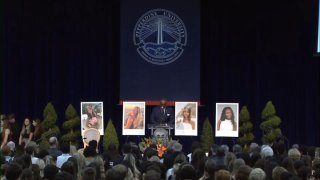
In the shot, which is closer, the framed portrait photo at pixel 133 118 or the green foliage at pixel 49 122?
the green foliage at pixel 49 122

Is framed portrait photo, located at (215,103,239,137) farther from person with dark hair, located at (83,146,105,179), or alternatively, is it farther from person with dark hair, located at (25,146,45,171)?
person with dark hair, located at (83,146,105,179)

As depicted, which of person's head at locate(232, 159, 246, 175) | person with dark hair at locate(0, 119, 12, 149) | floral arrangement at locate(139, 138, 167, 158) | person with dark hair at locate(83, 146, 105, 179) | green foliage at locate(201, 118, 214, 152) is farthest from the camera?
green foliage at locate(201, 118, 214, 152)

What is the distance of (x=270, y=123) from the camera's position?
752 inches

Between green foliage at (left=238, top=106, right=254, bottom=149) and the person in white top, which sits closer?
the person in white top

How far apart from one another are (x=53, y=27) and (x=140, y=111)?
3.82 m

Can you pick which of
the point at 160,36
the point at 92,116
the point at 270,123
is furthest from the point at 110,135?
the point at 270,123

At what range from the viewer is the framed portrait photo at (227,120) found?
18938mm

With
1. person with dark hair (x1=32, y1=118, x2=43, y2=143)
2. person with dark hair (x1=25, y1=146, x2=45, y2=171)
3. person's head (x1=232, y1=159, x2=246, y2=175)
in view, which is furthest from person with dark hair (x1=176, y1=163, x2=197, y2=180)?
person with dark hair (x1=32, y1=118, x2=43, y2=143)

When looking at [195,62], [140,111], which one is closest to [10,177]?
[140,111]

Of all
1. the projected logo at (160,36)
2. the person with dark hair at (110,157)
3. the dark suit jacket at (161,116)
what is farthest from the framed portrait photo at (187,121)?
the person with dark hair at (110,157)

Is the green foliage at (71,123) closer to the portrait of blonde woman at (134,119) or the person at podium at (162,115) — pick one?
the portrait of blonde woman at (134,119)

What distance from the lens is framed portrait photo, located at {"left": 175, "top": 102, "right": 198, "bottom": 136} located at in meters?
18.8

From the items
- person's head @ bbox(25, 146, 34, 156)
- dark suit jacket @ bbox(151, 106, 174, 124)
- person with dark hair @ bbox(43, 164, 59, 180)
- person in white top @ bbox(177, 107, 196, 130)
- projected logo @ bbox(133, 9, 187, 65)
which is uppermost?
projected logo @ bbox(133, 9, 187, 65)

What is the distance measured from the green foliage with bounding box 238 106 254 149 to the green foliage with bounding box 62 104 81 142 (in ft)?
14.7
